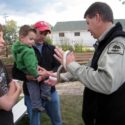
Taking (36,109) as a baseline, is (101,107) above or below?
above

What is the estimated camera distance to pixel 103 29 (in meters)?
3.31

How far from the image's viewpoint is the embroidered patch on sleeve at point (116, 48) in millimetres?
3014

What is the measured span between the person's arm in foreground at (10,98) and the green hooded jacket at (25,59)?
1429mm

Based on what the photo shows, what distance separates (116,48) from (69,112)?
17.8ft

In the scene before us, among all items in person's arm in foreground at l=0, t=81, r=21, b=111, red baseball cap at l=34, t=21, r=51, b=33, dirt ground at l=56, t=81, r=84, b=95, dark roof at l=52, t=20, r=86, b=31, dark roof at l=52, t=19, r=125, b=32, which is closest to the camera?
person's arm in foreground at l=0, t=81, r=21, b=111

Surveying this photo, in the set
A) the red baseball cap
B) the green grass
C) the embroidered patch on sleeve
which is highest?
the red baseball cap

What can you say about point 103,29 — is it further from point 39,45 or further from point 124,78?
point 39,45

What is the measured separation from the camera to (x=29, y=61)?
490 cm

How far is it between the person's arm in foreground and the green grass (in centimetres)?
392

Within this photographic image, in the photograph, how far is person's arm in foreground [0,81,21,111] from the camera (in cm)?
324

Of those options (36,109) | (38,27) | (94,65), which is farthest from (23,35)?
(94,65)

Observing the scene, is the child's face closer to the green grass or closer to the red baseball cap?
the red baseball cap

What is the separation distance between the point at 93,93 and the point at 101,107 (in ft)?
0.49

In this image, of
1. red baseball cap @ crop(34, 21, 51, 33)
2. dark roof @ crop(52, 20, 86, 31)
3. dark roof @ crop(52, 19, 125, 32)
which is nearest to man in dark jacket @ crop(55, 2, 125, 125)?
red baseball cap @ crop(34, 21, 51, 33)
